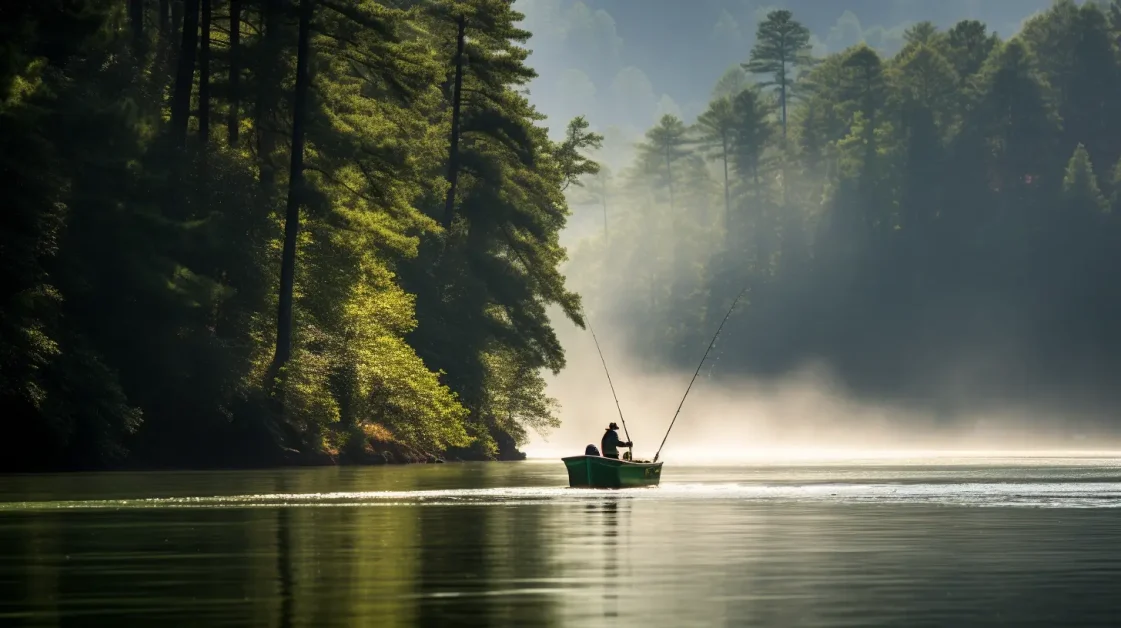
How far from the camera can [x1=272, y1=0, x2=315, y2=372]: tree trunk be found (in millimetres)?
65438

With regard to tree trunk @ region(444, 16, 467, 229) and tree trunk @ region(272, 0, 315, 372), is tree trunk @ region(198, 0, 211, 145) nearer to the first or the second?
tree trunk @ region(272, 0, 315, 372)

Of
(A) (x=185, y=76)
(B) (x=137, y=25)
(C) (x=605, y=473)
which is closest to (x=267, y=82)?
(A) (x=185, y=76)

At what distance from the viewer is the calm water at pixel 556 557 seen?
16.5 metres

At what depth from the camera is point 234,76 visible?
69500mm

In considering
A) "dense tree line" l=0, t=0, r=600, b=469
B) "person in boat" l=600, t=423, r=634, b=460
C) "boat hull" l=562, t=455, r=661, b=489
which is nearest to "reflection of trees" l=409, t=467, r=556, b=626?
"boat hull" l=562, t=455, r=661, b=489

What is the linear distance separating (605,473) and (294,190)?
955 inches

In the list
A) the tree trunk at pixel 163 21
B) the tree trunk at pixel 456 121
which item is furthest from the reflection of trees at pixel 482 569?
the tree trunk at pixel 456 121

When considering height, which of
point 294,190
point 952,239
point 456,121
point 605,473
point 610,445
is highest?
point 952,239

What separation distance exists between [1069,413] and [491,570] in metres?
135

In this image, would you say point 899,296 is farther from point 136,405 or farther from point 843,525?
point 843,525

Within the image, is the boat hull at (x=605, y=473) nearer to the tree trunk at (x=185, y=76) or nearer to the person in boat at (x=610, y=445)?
the person in boat at (x=610, y=445)

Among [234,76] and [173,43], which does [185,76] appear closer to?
[234,76]

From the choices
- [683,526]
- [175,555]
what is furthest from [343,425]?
[175,555]

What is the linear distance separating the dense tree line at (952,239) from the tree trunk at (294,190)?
323 feet
